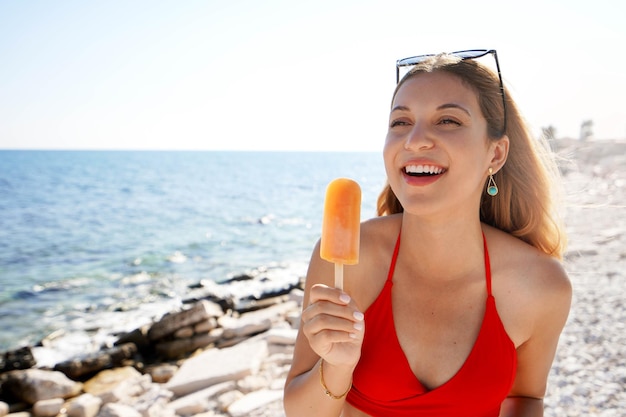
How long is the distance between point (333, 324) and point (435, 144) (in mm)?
942

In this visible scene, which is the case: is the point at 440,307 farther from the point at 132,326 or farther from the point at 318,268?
the point at 132,326

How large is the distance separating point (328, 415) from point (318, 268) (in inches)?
26.0

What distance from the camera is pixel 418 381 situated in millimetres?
2328

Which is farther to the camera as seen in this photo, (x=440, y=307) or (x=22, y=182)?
(x=22, y=182)

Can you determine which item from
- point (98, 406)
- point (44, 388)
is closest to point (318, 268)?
point (98, 406)

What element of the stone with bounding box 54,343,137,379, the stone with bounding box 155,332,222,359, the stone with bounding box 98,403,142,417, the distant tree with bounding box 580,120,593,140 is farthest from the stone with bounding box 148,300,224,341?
the distant tree with bounding box 580,120,593,140


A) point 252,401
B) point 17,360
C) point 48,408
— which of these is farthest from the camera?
point 17,360

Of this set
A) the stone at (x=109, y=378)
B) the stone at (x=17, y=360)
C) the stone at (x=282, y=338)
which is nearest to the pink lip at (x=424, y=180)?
the stone at (x=282, y=338)

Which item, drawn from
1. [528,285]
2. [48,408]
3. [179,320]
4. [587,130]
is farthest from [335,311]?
[587,130]

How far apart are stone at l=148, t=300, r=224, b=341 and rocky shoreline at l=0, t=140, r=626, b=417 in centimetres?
2

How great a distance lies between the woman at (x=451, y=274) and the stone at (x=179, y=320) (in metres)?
6.90

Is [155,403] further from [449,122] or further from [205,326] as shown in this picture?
[449,122]

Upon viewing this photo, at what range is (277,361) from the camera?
6402 mm

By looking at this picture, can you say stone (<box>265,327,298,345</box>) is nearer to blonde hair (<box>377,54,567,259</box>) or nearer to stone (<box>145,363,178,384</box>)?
stone (<box>145,363,178,384</box>)
